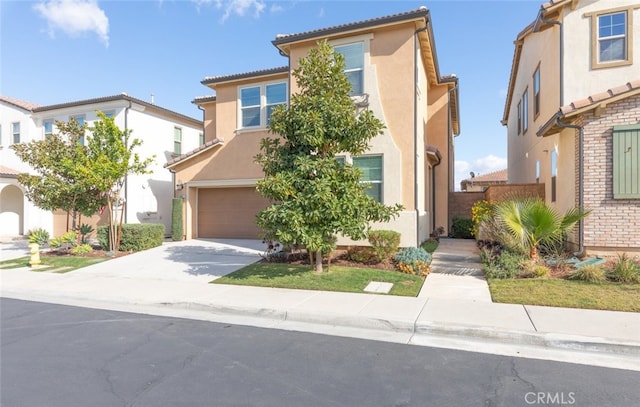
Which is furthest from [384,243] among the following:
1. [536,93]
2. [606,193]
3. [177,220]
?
[177,220]

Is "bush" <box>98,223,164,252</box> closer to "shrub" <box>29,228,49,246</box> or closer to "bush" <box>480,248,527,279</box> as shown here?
"shrub" <box>29,228,49,246</box>

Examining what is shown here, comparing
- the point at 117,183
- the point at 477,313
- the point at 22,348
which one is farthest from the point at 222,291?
the point at 117,183

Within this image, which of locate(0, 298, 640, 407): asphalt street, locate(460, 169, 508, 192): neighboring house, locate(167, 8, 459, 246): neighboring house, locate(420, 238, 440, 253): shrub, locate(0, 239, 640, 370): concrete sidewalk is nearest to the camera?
locate(0, 298, 640, 407): asphalt street

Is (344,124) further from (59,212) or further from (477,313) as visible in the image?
(59,212)

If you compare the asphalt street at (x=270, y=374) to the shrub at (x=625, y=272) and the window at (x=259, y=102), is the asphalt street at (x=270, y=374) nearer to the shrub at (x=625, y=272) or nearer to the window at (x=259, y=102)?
the shrub at (x=625, y=272)

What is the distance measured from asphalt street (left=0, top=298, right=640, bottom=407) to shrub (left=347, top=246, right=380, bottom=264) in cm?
495

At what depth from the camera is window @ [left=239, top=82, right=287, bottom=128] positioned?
14636 mm

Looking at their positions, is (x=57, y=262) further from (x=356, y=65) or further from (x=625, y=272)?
(x=625, y=272)

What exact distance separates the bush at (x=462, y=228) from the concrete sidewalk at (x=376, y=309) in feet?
18.1

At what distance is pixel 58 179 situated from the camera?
520 inches

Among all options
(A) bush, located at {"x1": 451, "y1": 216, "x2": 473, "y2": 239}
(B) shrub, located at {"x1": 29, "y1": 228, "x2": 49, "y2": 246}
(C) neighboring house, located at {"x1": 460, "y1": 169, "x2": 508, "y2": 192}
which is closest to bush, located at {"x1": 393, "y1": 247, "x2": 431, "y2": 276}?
(A) bush, located at {"x1": 451, "y1": 216, "x2": 473, "y2": 239}

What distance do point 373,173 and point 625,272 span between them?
6446 millimetres

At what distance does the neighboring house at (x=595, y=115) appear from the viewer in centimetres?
866

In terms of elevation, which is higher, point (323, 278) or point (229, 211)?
point (229, 211)
